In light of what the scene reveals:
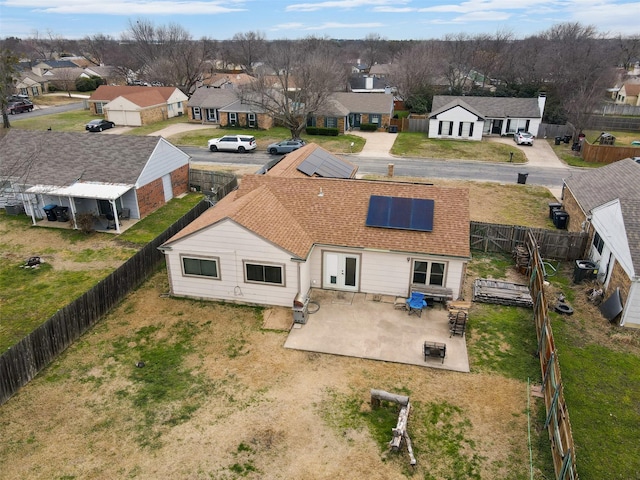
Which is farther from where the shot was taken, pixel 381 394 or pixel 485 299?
pixel 485 299

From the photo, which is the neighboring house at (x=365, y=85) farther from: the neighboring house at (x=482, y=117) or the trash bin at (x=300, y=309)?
the trash bin at (x=300, y=309)

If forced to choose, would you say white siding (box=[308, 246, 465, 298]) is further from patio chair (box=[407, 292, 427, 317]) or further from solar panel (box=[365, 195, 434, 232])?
solar panel (box=[365, 195, 434, 232])

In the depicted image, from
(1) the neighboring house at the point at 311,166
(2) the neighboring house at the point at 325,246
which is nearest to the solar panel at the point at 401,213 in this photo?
(2) the neighboring house at the point at 325,246

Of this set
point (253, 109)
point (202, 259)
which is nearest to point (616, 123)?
point (253, 109)

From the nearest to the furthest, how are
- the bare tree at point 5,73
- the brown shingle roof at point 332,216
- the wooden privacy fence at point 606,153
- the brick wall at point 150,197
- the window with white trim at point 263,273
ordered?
1. the window with white trim at point 263,273
2. the brown shingle roof at point 332,216
3. the brick wall at point 150,197
4. the wooden privacy fence at point 606,153
5. the bare tree at point 5,73

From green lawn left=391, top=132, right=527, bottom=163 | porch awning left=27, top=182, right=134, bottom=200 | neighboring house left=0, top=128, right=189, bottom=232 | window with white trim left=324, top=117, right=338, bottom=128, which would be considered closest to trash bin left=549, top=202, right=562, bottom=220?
green lawn left=391, top=132, right=527, bottom=163

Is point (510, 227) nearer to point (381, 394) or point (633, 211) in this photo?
point (633, 211)
